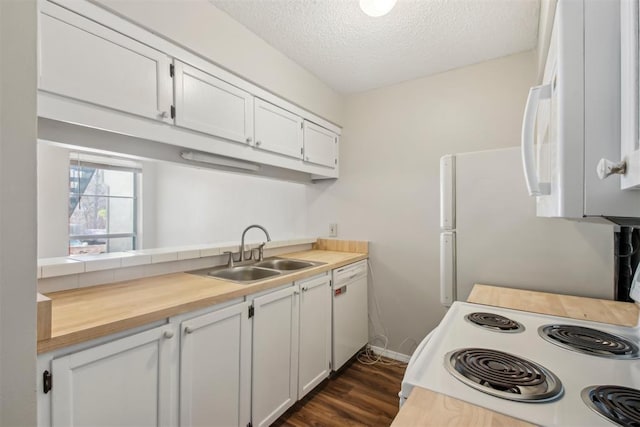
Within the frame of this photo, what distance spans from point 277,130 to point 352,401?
2.01 m

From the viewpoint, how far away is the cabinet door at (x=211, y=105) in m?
1.51

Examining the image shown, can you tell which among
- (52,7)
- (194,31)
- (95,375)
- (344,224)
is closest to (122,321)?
(95,375)

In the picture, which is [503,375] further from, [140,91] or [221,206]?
[221,206]

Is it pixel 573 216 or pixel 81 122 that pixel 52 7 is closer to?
pixel 81 122

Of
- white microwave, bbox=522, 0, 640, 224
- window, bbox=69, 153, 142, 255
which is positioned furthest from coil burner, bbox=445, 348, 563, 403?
window, bbox=69, 153, 142, 255

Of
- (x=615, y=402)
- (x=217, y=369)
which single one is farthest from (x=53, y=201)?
(x=615, y=402)

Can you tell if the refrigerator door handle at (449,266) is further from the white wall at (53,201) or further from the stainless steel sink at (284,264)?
the white wall at (53,201)

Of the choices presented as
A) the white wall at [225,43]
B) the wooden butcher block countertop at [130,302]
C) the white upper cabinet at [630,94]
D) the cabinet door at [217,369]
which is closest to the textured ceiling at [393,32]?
the white wall at [225,43]

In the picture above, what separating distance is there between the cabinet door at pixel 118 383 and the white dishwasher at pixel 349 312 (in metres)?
1.28

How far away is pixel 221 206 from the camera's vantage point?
379 cm

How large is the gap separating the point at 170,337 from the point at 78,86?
107 cm

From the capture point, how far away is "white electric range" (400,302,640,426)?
2.11 ft

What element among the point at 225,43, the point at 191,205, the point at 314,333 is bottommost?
the point at 314,333

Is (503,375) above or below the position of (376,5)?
below
